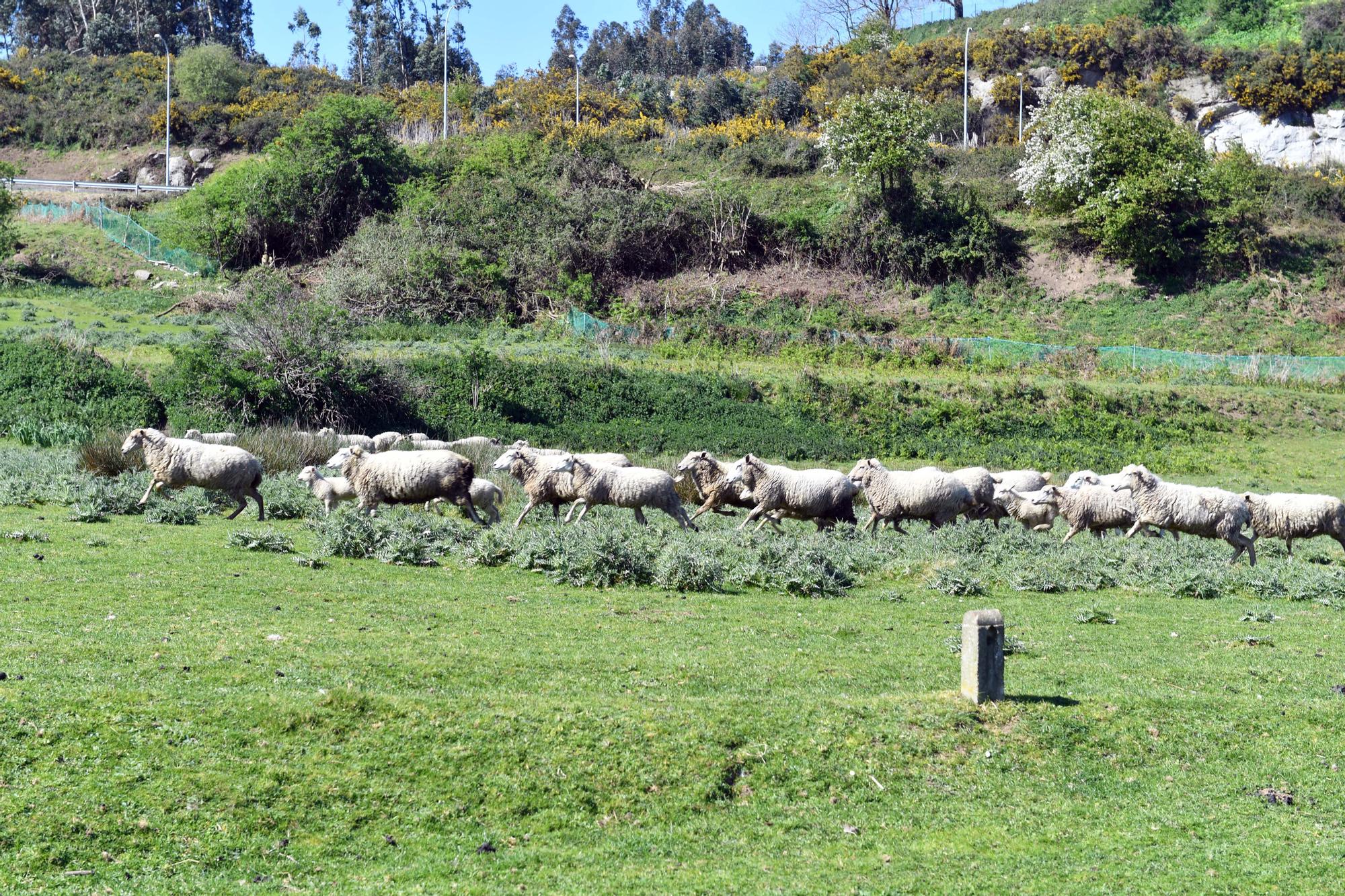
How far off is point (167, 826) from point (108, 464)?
1898 cm

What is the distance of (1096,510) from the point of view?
23531 mm

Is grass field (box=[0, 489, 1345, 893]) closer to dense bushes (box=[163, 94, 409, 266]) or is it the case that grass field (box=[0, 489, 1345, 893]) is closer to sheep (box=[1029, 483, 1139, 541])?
sheep (box=[1029, 483, 1139, 541])

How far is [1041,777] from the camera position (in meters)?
9.31

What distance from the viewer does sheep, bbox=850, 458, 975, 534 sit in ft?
77.3

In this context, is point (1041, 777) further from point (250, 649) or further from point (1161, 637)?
point (250, 649)

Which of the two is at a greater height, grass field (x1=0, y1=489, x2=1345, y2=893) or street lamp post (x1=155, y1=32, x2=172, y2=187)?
street lamp post (x1=155, y1=32, x2=172, y2=187)

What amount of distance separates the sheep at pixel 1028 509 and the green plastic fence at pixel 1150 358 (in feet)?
76.5

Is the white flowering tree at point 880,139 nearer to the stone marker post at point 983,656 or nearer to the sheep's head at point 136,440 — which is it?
the sheep's head at point 136,440

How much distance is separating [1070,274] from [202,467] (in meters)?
51.2

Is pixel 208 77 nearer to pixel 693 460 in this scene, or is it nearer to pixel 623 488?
pixel 693 460

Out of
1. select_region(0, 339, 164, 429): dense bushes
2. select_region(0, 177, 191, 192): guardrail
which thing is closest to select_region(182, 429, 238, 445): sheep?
select_region(0, 339, 164, 429): dense bushes

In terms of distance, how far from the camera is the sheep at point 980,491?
25.0 meters

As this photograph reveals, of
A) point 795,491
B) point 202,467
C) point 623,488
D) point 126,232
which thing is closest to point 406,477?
point 202,467

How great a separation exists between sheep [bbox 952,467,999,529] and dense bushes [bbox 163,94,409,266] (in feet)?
163
